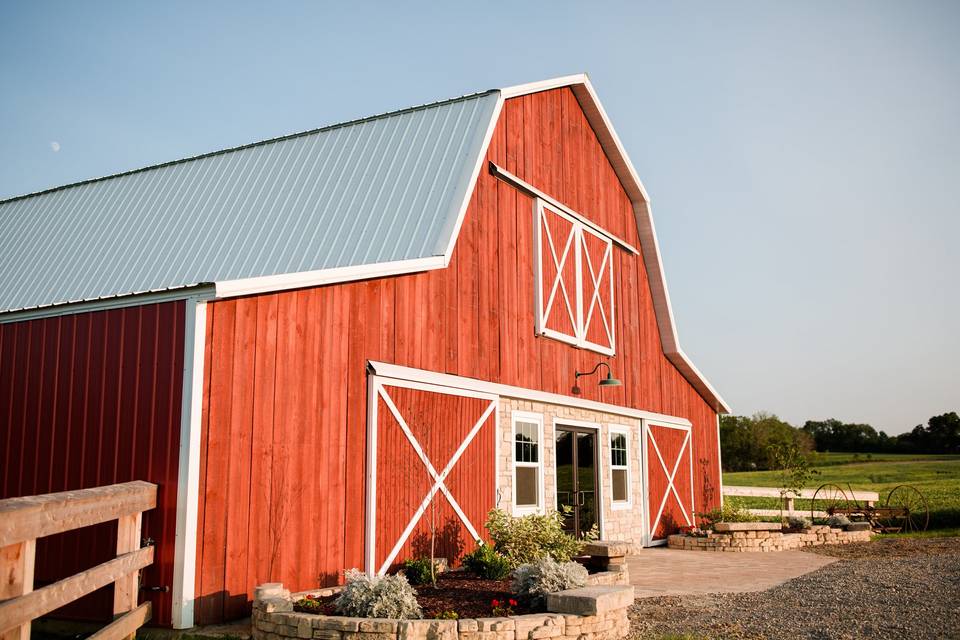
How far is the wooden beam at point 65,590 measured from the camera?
501 centimetres

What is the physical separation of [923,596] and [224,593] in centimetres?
850

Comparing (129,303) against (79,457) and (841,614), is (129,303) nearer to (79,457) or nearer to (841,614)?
(79,457)

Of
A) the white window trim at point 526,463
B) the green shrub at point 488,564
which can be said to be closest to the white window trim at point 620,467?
the white window trim at point 526,463

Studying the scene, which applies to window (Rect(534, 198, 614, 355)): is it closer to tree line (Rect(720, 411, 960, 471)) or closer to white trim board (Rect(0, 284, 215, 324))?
white trim board (Rect(0, 284, 215, 324))

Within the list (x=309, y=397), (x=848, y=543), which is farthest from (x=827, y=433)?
(x=309, y=397)

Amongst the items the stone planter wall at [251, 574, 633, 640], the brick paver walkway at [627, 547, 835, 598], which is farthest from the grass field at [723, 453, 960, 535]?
the stone planter wall at [251, 574, 633, 640]

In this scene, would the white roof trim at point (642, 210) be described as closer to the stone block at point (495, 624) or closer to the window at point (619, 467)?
the window at point (619, 467)

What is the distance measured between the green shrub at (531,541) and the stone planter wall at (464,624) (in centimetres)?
260

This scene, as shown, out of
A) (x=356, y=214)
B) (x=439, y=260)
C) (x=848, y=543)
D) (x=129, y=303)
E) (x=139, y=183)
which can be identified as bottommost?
(x=848, y=543)

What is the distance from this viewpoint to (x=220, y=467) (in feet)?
26.8

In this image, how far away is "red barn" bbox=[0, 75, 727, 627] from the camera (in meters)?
8.23

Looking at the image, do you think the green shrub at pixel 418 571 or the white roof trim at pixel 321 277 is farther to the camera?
the green shrub at pixel 418 571

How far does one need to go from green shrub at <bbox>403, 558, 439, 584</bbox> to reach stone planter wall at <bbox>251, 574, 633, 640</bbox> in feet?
5.92

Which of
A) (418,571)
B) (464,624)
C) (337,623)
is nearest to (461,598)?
(418,571)
